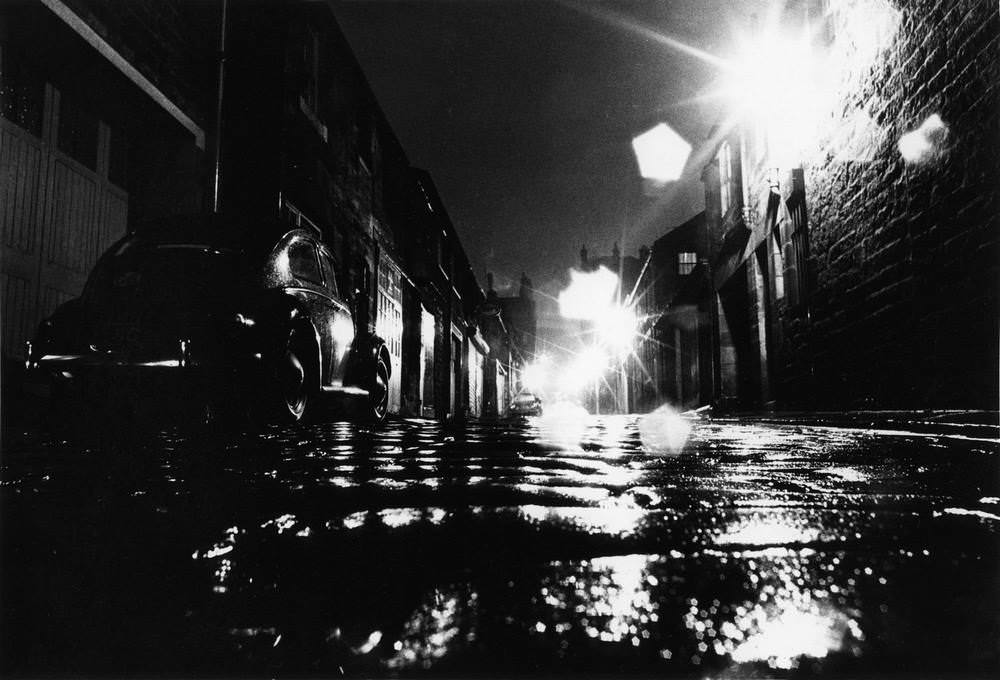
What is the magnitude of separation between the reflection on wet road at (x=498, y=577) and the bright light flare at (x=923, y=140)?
203 inches

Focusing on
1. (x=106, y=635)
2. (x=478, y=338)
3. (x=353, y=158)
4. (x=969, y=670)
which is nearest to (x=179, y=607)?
(x=106, y=635)

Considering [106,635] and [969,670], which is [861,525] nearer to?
[969,670]

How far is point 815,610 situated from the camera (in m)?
0.74

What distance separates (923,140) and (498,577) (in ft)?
22.3

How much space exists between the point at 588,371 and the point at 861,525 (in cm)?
6322

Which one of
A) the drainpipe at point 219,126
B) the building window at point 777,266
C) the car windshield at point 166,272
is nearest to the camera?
the car windshield at point 166,272

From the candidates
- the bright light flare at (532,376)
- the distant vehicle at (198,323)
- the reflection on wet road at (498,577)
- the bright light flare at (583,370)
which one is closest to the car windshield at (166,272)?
the distant vehicle at (198,323)

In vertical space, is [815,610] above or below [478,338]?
below

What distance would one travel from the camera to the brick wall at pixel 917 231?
484cm

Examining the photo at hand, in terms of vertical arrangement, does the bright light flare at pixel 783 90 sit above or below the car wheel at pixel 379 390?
above

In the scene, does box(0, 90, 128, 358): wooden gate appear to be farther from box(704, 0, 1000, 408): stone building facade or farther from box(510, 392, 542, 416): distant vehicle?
box(510, 392, 542, 416): distant vehicle

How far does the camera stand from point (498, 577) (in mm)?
841

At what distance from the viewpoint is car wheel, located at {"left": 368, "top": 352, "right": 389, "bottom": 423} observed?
297 inches

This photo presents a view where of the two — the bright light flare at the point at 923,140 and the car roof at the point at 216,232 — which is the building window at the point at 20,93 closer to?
the car roof at the point at 216,232
